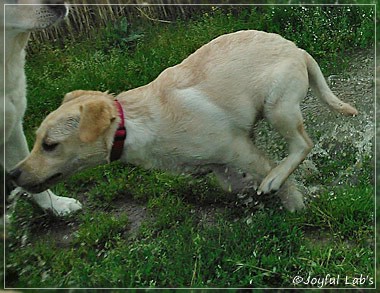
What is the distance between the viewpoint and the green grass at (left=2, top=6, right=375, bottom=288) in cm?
424

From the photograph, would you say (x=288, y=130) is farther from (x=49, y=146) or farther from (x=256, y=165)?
(x=49, y=146)

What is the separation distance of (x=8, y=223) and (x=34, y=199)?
0.26 meters

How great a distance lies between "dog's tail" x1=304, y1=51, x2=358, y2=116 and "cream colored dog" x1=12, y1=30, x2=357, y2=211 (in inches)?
5.3

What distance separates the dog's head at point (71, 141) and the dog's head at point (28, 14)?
51 cm

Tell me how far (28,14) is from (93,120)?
2.73ft

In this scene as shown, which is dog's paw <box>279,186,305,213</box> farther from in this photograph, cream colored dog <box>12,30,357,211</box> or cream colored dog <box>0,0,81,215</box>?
cream colored dog <box>0,0,81,215</box>

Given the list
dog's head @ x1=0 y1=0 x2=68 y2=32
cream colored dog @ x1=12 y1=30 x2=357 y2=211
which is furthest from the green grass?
dog's head @ x1=0 y1=0 x2=68 y2=32

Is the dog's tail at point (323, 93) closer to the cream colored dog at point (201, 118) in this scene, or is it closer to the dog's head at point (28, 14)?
the cream colored dog at point (201, 118)

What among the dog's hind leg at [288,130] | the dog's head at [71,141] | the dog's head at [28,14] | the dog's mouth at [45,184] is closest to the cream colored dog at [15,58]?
the dog's head at [28,14]

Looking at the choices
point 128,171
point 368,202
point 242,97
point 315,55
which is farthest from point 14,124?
point 315,55

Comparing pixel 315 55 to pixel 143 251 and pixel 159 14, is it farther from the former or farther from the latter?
pixel 143 251

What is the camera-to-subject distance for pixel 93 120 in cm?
426

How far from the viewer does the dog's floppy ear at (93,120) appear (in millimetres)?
4266

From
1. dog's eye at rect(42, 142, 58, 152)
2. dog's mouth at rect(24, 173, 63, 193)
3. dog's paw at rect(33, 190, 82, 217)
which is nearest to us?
dog's eye at rect(42, 142, 58, 152)
